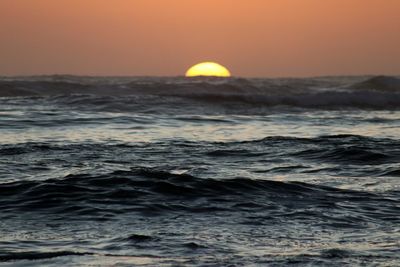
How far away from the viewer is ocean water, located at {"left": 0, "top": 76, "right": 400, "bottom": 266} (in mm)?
6398

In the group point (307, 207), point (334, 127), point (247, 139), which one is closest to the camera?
point (307, 207)

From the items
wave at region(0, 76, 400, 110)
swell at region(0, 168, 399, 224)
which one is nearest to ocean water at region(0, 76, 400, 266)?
swell at region(0, 168, 399, 224)

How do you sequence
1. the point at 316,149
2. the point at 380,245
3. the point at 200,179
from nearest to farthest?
1. the point at 380,245
2. the point at 200,179
3. the point at 316,149

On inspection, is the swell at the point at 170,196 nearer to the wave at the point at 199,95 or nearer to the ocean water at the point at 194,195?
the ocean water at the point at 194,195

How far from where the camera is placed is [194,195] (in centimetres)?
905

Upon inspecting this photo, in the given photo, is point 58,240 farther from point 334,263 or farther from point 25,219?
point 334,263

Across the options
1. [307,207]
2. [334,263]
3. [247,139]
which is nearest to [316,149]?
[247,139]

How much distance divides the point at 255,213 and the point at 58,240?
2.13 metres

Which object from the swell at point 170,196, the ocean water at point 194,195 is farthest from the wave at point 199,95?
the swell at point 170,196

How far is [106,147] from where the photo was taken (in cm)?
1391

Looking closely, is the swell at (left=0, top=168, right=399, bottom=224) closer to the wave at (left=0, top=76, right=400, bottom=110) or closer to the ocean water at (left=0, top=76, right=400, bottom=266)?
the ocean water at (left=0, top=76, right=400, bottom=266)

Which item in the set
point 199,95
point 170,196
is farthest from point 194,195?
point 199,95

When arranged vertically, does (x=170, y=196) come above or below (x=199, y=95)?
below

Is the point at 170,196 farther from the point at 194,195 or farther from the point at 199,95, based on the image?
the point at 199,95
